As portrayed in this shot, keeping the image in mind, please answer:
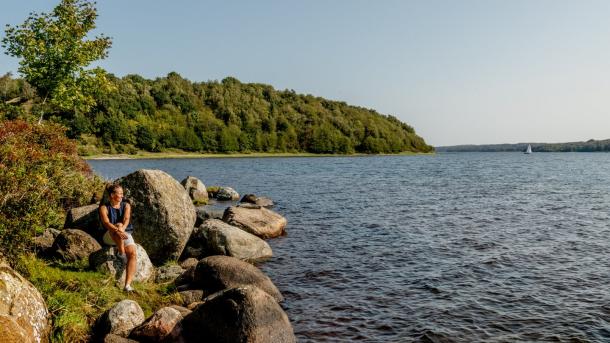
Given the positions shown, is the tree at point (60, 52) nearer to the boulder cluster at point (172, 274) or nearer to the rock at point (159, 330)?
the boulder cluster at point (172, 274)

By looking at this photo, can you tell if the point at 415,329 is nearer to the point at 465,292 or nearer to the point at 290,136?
the point at 465,292

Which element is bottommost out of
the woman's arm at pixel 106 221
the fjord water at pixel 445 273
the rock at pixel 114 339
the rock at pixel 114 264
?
the fjord water at pixel 445 273

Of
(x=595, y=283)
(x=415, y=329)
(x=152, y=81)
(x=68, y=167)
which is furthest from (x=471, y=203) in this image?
(x=152, y=81)

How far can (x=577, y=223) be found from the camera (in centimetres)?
2820

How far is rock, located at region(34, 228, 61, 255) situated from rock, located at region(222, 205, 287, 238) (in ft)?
30.4

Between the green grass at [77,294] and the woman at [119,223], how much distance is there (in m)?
0.66

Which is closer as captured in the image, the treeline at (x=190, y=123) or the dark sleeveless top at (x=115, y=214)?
the dark sleeveless top at (x=115, y=214)

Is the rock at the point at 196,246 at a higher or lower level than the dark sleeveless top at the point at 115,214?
lower

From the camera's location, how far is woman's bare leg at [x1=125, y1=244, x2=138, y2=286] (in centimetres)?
1301

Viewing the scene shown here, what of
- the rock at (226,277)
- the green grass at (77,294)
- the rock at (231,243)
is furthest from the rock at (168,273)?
the rock at (231,243)

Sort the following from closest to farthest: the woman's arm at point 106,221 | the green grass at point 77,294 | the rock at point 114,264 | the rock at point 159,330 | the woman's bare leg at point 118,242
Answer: the green grass at point 77,294, the rock at point 159,330, the woman's arm at point 106,221, the woman's bare leg at point 118,242, the rock at point 114,264

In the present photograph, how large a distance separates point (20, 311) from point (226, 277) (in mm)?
6340

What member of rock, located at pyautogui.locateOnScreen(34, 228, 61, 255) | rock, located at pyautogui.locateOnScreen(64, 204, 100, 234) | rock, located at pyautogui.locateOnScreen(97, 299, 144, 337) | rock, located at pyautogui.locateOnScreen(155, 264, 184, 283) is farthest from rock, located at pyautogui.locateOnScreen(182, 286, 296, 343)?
rock, located at pyautogui.locateOnScreen(64, 204, 100, 234)

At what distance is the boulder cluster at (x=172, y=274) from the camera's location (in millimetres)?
9852
